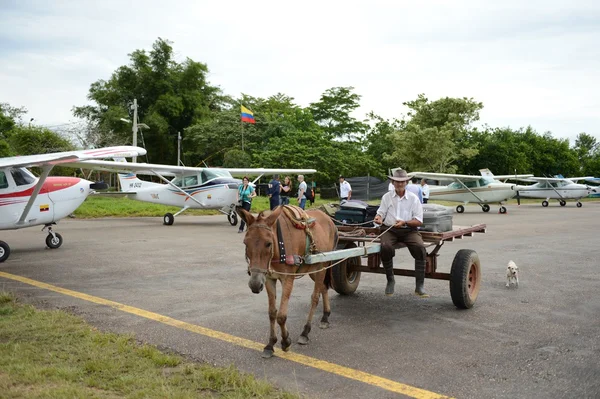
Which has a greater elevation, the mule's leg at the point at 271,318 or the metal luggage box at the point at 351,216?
the metal luggage box at the point at 351,216

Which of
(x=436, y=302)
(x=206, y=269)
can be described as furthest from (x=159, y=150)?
(x=436, y=302)

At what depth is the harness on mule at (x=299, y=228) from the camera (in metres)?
4.93

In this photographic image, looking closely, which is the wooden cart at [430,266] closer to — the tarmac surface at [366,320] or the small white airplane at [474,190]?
the tarmac surface at [366,320]

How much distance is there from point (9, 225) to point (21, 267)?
215 cm

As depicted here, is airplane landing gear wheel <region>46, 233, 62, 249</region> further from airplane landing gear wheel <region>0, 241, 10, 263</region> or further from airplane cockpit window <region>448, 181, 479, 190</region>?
airplane cockpit window <region>448, 181, 479, 190</region>

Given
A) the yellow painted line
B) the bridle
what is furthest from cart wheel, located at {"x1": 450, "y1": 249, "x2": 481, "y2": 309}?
the bridle

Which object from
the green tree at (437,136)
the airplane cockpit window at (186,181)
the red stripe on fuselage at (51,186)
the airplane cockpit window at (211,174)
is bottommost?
the red stripe on fuselage at (51,186)

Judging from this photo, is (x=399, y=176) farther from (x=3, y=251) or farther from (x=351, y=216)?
(x=3, y=251)

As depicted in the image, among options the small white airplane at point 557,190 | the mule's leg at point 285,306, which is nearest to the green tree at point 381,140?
the small white airplane at point 557,190

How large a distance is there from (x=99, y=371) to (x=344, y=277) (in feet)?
12.5

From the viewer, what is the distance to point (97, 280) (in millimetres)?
8703

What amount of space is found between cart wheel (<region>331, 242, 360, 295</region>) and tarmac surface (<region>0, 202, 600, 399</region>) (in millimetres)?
146

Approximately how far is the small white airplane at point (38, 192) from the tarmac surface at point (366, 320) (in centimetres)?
78

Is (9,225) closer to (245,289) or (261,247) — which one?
(245,289)
